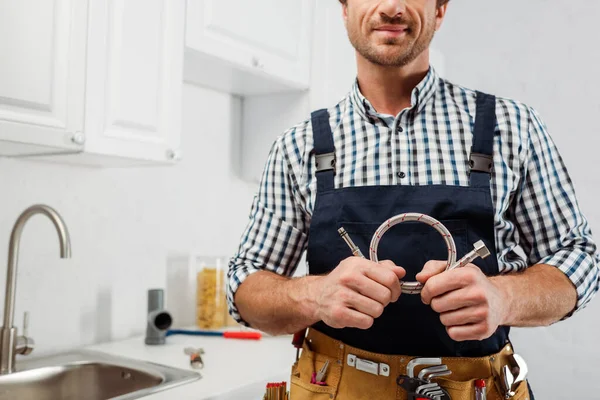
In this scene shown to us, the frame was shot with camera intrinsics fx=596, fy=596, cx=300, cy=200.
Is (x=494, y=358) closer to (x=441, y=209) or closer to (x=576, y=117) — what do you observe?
(x=441, y=209)

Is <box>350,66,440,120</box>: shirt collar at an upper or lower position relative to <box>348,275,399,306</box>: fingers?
upper

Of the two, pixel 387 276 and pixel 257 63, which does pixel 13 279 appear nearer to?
pixel 257 63

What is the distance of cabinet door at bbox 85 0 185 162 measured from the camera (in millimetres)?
1543

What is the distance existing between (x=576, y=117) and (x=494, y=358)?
1954 millimetres

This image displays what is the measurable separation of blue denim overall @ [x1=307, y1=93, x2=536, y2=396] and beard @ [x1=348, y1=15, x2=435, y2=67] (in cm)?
17

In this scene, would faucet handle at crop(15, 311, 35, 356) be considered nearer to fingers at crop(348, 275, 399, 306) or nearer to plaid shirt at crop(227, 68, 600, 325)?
plaid shirt at crop(227, 68, 600, 325)

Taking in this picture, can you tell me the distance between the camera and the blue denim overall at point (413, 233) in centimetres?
104

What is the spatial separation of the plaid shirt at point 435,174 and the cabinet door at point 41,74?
1.88 ft

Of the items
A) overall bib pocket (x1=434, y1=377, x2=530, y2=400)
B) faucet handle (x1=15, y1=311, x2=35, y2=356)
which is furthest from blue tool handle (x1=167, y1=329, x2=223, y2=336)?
overall bib pocket (x1=434, y1=377, x2=530, y2=400)

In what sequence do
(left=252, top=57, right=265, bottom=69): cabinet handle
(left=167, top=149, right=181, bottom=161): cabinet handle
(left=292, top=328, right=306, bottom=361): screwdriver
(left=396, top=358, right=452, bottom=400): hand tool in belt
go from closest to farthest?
(left=396, top=358, right=452, bottom=400): hand tool in belt, (left=292, top=328, right=306, bottom=361): screwdriver, (left=167, top=149, right=181, bottom=161): cabinet handle, (left=252, top=57, right=265, bottom=69): cabinet handle

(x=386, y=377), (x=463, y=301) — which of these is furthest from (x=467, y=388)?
(x=463, y=301)

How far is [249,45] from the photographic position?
201 centimetres

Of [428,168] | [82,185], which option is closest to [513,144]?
[428,168]

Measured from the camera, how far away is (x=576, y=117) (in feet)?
8.72
